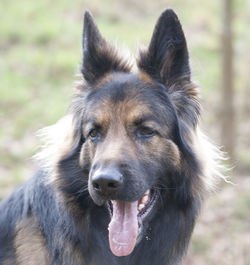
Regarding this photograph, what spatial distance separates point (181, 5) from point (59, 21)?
3.44 m

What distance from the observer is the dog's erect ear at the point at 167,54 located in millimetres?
3688

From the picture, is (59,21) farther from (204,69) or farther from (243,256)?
(243,256)

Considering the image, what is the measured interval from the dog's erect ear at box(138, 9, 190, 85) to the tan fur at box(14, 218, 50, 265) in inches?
61.1

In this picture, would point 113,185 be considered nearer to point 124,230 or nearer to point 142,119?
point 124,230

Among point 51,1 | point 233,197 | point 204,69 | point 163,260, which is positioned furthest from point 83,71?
point 51,1

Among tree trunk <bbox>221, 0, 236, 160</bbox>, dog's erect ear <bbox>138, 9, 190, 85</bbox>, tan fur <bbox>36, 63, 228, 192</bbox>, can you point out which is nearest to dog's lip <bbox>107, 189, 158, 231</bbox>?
tan fur <bbox>36, 63, 228, 192</bbox>

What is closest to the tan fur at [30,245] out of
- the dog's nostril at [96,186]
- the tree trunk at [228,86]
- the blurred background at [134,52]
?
the dog's nostril at [96,186]

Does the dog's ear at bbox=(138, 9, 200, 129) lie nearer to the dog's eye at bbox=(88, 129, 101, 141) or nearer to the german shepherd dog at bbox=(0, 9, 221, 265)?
the german shepherd dog at bbox=(0, 9, 221, 265)

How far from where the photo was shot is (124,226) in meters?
3.56

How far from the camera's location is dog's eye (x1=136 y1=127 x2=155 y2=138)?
145 inches

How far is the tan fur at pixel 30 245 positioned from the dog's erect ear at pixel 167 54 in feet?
5.09

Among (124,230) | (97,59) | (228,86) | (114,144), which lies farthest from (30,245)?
(228,86)

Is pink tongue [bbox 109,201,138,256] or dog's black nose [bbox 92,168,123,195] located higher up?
dog's black nose [bbox 92,168,123,195]

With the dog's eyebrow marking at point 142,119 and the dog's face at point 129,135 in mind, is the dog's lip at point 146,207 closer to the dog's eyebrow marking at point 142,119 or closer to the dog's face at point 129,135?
the dog's face at point 129,135
